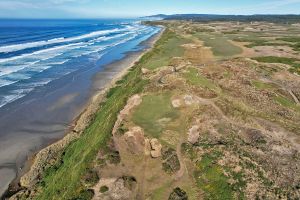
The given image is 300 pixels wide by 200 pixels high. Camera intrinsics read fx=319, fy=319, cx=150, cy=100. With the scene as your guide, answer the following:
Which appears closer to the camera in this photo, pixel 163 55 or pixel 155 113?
pixel 155 113

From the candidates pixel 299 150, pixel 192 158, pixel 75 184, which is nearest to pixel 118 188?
pixel 75 184

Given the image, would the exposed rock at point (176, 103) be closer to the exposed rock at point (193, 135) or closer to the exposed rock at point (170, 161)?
the exposed rock at point (193, 135)

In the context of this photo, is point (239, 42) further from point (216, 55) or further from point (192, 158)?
point (192, 158)

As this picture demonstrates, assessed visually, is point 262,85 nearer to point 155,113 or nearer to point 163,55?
point 155,113

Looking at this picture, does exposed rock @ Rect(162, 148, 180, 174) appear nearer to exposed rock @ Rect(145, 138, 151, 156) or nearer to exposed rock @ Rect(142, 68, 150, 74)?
exposed rock @ Rect(145, 138, 151, 156)

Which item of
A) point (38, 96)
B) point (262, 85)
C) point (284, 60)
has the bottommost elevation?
point (38, 96)

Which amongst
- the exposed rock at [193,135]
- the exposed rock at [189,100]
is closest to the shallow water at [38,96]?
the exposed rock at [189,100]

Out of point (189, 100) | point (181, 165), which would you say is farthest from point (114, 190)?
point (189, 100)

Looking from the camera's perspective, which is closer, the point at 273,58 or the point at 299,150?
the point at 299,150

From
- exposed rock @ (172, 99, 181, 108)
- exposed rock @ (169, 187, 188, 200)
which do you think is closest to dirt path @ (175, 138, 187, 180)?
exposed rock @ (169, 187, 188, 200)
